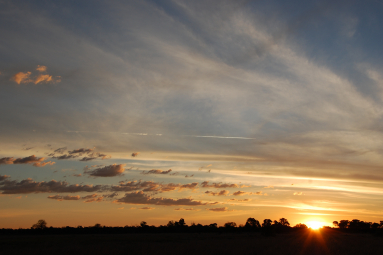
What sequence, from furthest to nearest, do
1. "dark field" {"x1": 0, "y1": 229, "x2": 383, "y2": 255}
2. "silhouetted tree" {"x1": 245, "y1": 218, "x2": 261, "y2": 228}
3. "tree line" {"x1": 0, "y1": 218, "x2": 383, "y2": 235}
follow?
"silhouetted tree" {"x1": 245, "y1": 218, "x2": 261, "y2": 228} < "tree line" {"x1": 0, "y1": 218, "x2": 383, "y2": 235} < "dark field" {"x1": 0, "y1": 229, "x2": 383, "y2": 255}

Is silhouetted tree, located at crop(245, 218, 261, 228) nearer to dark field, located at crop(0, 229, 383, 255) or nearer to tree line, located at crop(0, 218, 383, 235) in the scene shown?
tree line, located at crop(0, 218, 383, 235)

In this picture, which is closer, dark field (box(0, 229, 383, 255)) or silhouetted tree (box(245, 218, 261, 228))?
dark field (box(0, 229, 383, 255))

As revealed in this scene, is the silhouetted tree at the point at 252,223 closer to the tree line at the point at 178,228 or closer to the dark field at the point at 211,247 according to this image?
the tree line at the point at 178,228

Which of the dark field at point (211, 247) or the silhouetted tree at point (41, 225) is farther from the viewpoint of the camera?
the silhouetted tree at point (41, 225)

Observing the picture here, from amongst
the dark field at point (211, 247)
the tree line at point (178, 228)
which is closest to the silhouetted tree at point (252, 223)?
the tree line at point (178, 228)

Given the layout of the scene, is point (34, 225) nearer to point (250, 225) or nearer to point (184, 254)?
point (250, 225)

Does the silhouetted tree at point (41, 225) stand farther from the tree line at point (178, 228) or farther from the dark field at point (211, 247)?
the dark field at point (211, 247)

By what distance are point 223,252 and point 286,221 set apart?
183951 mm

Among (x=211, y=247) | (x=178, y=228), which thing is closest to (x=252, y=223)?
(x=178, y=228)

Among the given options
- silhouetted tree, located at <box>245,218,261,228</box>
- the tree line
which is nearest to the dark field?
the tree line

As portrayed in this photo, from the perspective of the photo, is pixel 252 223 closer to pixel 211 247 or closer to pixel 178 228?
pixel 178 228

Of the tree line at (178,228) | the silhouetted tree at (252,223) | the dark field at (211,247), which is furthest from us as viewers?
the silhouetted tree at (252,223)

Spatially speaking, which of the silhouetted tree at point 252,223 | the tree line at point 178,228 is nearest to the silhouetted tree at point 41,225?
the tree line at point 178,228

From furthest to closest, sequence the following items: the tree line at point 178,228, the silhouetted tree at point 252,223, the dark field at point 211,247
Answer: the silhouetted tree at point 252,223 → the tree line at point 178,228 → the dark field at point 211,247
